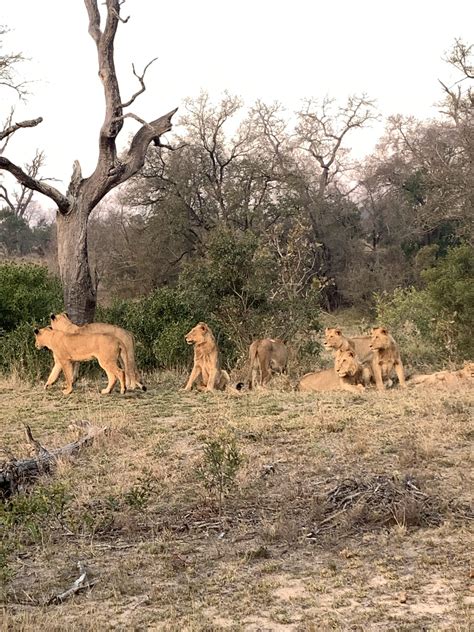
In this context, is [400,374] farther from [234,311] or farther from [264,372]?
[234,311]

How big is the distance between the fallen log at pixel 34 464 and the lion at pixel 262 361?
15.4 ft

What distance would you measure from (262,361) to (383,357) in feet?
6.30

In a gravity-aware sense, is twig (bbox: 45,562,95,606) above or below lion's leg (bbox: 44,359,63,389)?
below

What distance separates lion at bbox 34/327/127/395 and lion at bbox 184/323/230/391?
3.50 ft

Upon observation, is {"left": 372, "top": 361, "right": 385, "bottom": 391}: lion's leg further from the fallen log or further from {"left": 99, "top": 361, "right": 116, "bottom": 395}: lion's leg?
the fallen log

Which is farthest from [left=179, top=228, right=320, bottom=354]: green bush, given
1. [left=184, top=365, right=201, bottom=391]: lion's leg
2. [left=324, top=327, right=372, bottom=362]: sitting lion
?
[left=324, top=327, right=372, bottom=362]: sitting lion

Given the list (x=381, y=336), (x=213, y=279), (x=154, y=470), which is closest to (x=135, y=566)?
(x=154, y=470)

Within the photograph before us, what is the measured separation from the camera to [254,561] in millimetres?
5168

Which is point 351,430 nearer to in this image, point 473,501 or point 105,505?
point 473,501

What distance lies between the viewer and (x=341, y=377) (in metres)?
12.1

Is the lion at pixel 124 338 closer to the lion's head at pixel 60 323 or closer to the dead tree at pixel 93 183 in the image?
the lion's head at pixel 60 323

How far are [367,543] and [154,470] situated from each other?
2.39 meters

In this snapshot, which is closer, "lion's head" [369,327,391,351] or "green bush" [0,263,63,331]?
"lion's head" [369,327,391,351]

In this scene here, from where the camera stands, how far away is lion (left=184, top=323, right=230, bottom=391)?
1260 cm
